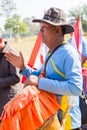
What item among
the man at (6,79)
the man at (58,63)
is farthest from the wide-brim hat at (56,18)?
the man at (6,79)

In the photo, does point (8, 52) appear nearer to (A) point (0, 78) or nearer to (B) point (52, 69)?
(B) point (52, 69)

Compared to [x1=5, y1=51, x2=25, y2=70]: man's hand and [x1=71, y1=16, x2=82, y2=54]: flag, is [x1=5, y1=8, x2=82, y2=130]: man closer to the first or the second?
[x1=5, y1=51, x2=25, y2=70]: man's hand

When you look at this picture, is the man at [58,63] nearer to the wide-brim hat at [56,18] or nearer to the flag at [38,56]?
the wide-brim hat at [56,18]

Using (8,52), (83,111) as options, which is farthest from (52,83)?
(83,111)

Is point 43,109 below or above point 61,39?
below

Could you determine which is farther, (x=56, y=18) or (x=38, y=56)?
(x=38, y=56)

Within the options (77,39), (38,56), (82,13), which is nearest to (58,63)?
(77,39)

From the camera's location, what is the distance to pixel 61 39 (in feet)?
8.69

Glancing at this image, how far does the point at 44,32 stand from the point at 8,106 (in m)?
0.61

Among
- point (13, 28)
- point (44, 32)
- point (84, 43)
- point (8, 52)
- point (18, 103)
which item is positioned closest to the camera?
point (18, 103)

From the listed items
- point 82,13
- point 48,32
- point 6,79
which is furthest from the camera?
point 82,13

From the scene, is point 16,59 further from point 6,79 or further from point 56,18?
point 6,79

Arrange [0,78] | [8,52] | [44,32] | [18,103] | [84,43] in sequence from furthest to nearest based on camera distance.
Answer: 1. [84,43]
2. [0,78]
3. [8,52]
4. [44,32]
5. [18,103]

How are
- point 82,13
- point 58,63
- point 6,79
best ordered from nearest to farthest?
point 58,63 → point 6,79 → point 82,13
